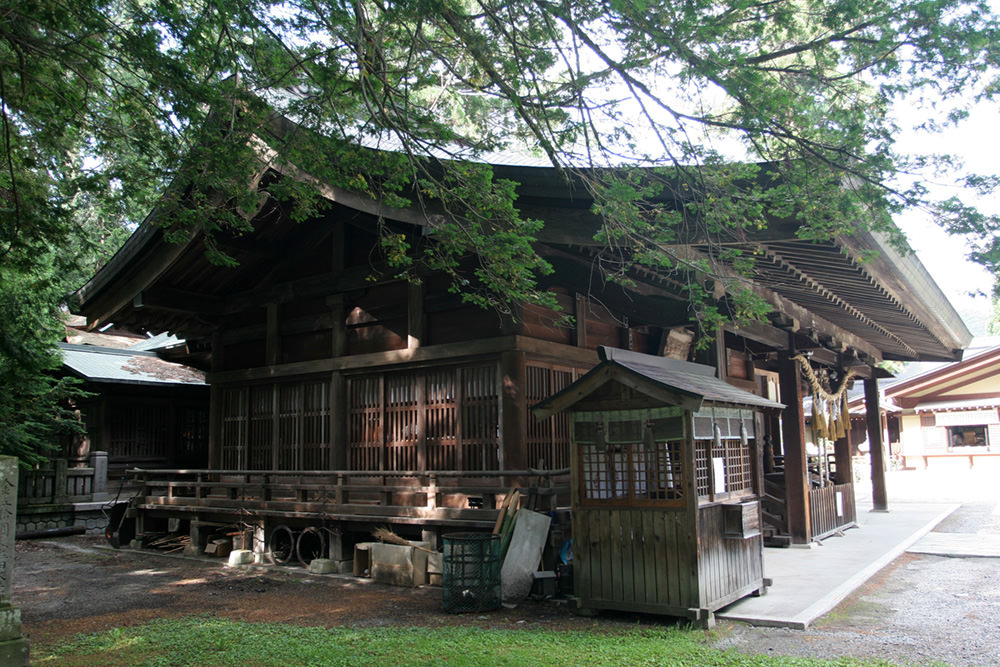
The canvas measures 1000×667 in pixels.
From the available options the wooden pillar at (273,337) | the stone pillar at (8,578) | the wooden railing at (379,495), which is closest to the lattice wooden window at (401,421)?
the wooden railing at (379,495)

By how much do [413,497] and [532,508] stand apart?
91.5 inches

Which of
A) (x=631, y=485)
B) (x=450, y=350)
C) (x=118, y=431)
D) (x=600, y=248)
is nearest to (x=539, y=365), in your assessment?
(x=450, y=350)

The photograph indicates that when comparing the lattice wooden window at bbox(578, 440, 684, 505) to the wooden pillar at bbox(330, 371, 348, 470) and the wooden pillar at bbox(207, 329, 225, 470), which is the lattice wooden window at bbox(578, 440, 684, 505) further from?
the wooden pillar at bbox(207, 329, 225, 470)

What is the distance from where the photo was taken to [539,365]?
405 inches

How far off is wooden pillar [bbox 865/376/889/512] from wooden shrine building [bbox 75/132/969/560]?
5114mm

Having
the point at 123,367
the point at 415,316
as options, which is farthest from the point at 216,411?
the point at 123,367

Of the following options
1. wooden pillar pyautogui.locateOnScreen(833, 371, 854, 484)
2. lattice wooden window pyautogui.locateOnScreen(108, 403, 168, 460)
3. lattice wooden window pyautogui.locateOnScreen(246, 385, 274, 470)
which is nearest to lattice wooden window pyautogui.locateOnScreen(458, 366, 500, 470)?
lattice wooden window pyautogui.locateOnScreen(246, 385, 274, 470)

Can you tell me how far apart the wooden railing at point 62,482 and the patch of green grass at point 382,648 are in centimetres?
1074

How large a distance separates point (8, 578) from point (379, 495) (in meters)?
5.73

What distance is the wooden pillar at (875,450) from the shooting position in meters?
18.9

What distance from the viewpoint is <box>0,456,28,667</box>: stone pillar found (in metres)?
5.40

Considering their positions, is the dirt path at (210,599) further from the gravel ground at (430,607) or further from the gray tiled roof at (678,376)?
the gray tiled roof at (678,376)

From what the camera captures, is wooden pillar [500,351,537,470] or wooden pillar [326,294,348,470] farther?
wooden pillar [326,294,348,470]

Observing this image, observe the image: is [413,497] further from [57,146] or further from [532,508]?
[57,146]
